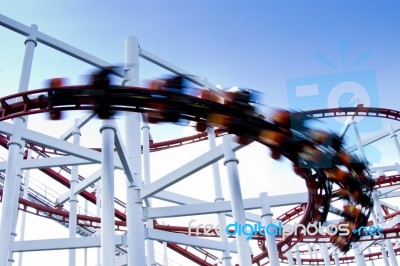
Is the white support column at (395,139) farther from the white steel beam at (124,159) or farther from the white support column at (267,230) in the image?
the white steel beam at (124,159)

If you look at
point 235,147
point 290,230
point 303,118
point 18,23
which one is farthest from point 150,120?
point 290,230

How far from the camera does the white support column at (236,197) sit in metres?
5.04

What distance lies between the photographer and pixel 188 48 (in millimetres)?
7859

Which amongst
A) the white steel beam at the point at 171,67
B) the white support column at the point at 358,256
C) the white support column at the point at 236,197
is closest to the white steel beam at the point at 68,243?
the white support column at the point at 236,197

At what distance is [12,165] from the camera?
5.61m

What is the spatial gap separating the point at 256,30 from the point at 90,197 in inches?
312

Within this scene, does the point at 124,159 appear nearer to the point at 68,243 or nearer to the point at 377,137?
the point at 68,243

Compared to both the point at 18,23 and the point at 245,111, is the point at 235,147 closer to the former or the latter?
the point at 245,111

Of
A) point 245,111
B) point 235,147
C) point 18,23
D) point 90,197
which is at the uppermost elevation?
point 18,23

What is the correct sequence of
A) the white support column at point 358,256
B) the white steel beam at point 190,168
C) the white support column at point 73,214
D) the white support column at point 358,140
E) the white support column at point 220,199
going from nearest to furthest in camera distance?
the white steel beam at point 190,168, the white support column at point 220,199, the white support column at point 73,214, the white support column at point 358,256, the white support column at point 358,140

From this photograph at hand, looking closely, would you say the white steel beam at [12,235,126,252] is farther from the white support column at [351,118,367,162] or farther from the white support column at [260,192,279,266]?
the white support column at [351,118,367,162]

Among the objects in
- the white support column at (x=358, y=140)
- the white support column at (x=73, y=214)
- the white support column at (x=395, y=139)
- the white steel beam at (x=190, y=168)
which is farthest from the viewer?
the white support column at (x=395, y=139)

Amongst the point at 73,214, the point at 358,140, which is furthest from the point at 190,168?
the point at 358,140

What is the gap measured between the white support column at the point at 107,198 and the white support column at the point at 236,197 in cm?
148
